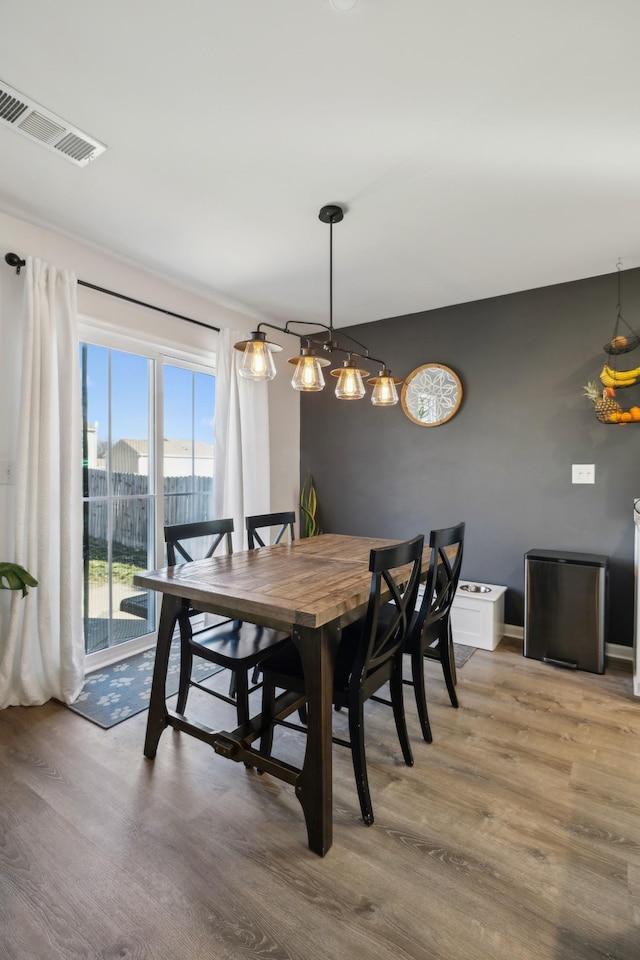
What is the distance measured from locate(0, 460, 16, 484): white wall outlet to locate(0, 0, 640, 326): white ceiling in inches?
51.5

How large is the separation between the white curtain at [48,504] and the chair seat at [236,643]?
0.94m

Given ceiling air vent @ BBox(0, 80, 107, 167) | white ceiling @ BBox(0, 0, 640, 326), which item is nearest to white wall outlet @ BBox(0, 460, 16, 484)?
white ceiling @ BBox(0, 0, 640, 326)

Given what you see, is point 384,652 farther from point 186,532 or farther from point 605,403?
point 605,403

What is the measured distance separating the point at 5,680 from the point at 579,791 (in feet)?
8.80

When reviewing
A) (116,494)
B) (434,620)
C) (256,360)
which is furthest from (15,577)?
(434,620)

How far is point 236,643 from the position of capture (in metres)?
1.97

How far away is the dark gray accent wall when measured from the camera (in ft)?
10.1

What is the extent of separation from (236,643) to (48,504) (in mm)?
1303

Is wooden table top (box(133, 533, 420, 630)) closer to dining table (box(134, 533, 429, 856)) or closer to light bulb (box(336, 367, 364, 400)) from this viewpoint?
dining table (box(134, 533, 429, 856))

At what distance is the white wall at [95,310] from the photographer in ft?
7.70

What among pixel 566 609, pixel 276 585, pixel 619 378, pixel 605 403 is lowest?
pixel 566 609

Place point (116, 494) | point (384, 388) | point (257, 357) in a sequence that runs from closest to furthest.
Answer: point (257, 357) < point (384, 388) < point (116, 494)

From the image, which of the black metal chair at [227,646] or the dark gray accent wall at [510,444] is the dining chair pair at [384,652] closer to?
the black metal chair at [227,646]

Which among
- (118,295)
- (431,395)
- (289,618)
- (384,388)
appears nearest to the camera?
(289,618)
